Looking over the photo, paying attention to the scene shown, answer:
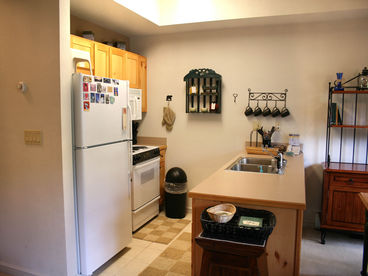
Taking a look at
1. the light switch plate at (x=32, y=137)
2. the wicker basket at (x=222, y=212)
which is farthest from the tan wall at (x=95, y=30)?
the wicker basket at (x=222, y=212)

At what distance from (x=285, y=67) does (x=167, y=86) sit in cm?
159

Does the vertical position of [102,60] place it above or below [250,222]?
above

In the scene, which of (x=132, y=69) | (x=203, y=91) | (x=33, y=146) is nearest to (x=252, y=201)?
(x=33, y=146)

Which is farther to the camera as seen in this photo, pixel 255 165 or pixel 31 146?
pixel 255 165

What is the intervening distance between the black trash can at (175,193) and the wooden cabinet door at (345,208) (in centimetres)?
173

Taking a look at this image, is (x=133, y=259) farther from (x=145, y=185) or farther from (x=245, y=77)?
(x=245, y=77)

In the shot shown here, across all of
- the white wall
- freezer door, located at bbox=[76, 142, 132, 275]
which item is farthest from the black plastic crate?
the white wall

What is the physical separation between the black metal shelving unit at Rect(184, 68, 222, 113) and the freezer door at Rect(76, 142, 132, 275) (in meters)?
1.47

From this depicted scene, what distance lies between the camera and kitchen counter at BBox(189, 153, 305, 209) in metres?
1.86

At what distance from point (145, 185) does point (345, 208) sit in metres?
2.18

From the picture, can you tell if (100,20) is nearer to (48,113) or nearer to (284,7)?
(48,113)

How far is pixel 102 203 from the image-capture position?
269cm

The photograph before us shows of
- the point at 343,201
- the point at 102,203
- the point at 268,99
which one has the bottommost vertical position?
the point at 343,201

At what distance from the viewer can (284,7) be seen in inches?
133
